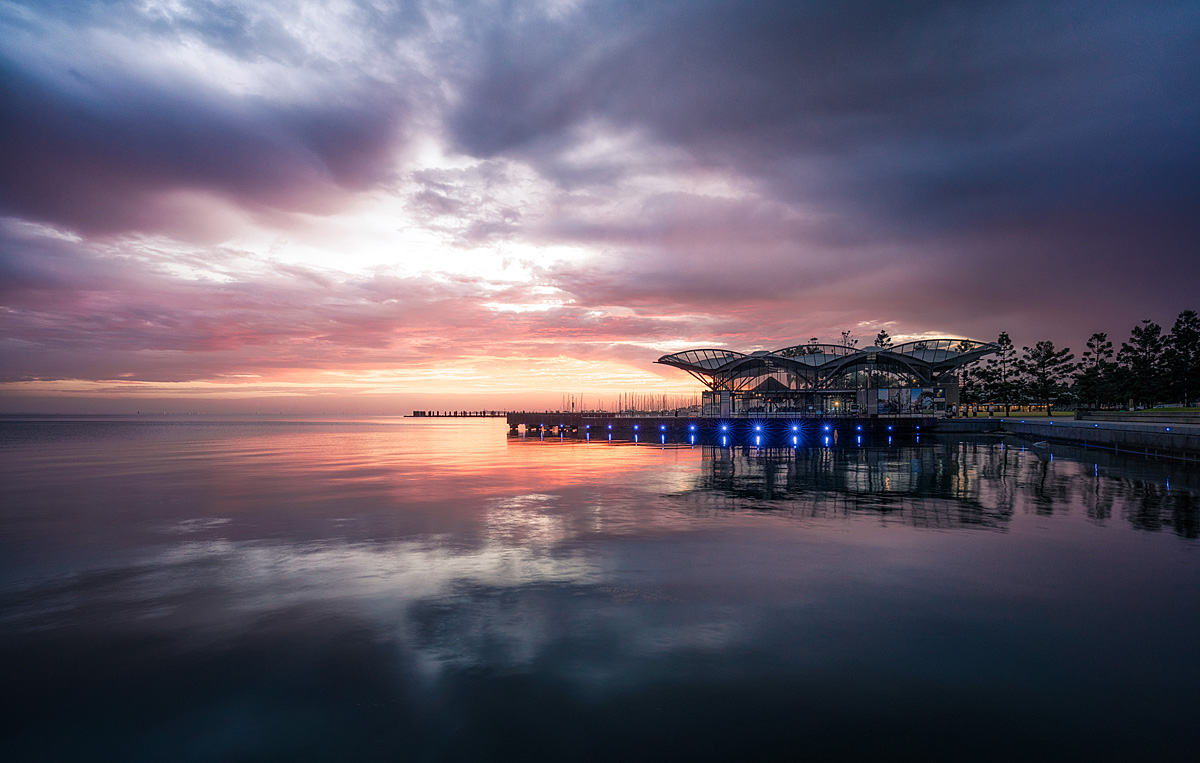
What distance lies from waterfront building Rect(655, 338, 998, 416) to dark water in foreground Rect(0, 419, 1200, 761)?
269 ft

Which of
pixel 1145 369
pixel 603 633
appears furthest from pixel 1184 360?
pixel 603 633

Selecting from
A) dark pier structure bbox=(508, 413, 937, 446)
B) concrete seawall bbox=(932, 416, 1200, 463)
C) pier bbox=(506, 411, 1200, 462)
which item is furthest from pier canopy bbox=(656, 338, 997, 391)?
concrete seawall bbox=(932, 416, 1200, 463)

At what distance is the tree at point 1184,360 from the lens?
85625mm

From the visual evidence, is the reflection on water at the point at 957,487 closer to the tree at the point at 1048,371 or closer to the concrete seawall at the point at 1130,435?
the concrete seawall at the point at 1130,435

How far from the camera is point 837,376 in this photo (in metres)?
107

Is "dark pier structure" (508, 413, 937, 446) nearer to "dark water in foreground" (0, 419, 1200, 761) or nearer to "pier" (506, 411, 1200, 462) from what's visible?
"pier" (506, 411, 1200, 462)

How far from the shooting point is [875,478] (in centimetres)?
3428

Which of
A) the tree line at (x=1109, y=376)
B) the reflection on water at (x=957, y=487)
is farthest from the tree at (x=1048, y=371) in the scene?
the reflection on water at (x=957, y=487)

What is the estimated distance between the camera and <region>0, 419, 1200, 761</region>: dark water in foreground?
7520 mm

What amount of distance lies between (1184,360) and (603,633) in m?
116

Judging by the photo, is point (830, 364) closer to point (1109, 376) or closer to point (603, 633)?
point (1109, 376)

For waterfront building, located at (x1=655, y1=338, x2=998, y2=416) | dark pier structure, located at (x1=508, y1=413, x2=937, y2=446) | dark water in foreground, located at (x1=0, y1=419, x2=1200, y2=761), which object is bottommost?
dark water in foreground, located at (x1=0, y1=419, x2=1200, y2=761)

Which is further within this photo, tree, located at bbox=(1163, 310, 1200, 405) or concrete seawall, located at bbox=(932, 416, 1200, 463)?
tree, located at bbox=(1163, 310, 1200, 405)

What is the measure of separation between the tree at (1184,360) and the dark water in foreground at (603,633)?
89.0 metres
